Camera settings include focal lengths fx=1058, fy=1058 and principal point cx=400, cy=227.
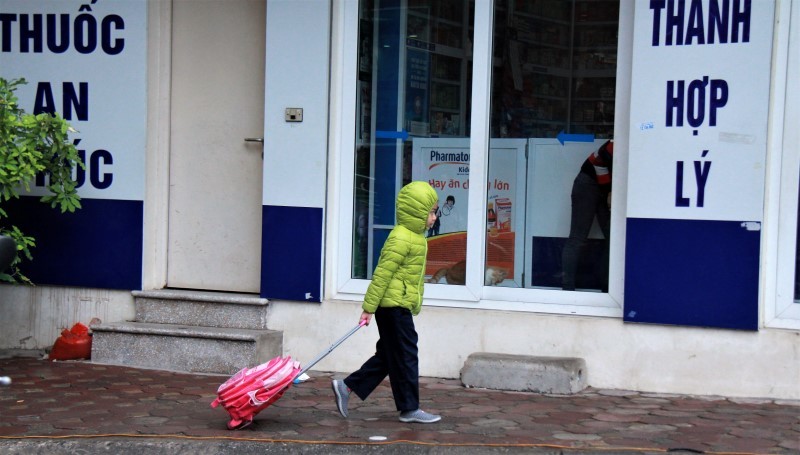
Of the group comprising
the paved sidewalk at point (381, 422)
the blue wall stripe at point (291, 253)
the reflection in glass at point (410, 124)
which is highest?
the reflection in glass at point (410, 124)

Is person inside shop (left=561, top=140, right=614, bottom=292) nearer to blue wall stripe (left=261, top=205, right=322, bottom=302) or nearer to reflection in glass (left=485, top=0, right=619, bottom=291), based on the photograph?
reflection in glass (left=485, top=0, right=619, bottom=291)

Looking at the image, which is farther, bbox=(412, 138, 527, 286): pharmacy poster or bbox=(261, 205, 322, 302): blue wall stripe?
bbox=(261, 205, 322, 302): blue wall stripe

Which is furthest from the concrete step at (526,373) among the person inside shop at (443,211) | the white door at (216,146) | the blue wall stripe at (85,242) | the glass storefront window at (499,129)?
the blue wall stripe at (85,242)

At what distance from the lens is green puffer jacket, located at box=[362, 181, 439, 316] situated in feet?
20.4

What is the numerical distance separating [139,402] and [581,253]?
11.0 feet

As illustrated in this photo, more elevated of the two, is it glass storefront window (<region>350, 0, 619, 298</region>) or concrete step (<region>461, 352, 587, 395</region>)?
glass storefront window (<region>350, 0, 619, 298</region>)

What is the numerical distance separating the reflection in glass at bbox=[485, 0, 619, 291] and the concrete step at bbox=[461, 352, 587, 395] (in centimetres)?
68

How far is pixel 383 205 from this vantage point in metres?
8.52

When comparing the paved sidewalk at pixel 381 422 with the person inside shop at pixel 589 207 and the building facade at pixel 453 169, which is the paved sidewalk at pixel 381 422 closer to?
the building facade at pixel 453 169

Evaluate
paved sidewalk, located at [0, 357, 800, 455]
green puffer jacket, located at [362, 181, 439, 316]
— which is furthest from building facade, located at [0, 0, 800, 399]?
green puffer jacket, located at [362, 181, 439, 316]

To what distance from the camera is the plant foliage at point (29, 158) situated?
785 centimetres

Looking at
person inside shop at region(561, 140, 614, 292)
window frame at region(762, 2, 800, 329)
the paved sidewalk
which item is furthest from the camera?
person inside shop at region(561, 140, 614, 292)

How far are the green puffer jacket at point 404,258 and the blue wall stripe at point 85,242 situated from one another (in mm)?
3251

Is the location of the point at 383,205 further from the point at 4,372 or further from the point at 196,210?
the point at 4,372
